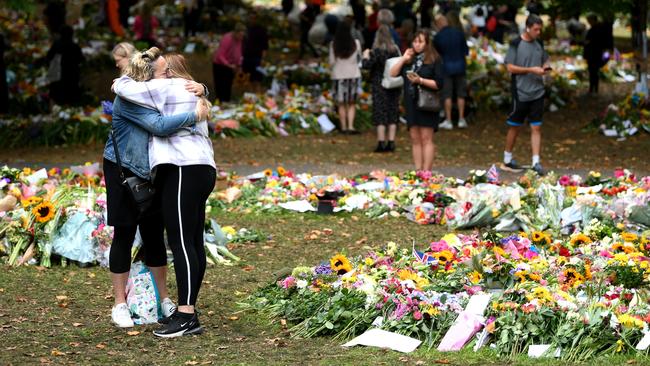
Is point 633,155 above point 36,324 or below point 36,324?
below

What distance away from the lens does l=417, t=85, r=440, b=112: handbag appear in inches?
485

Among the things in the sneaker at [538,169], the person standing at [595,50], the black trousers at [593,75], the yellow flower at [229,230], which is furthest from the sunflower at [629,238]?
the black trousers at [593,75]

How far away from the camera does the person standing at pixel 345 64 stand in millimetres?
17188

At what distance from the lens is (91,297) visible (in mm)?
7984

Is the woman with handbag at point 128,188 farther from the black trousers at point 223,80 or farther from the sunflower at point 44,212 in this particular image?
the black trousers at point 223,80

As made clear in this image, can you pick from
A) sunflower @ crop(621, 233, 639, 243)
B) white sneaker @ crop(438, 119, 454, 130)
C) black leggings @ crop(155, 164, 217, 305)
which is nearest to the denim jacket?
black leggings @ crop(155, 164, 217, 305)

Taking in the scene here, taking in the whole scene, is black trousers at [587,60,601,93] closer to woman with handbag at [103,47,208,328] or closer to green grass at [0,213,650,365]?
green grass at [0,213,650,365]

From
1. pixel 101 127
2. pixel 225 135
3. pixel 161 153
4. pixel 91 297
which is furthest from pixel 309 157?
pixel 161 153

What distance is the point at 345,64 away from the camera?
1736cm

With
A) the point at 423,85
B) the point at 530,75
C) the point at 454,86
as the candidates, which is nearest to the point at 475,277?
the point at 423,85

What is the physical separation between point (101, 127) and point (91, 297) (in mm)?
9910

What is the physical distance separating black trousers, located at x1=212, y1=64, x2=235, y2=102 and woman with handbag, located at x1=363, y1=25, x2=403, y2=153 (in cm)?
475

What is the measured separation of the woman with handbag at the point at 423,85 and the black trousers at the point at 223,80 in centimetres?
775

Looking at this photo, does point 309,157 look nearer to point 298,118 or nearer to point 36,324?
point 298,118
